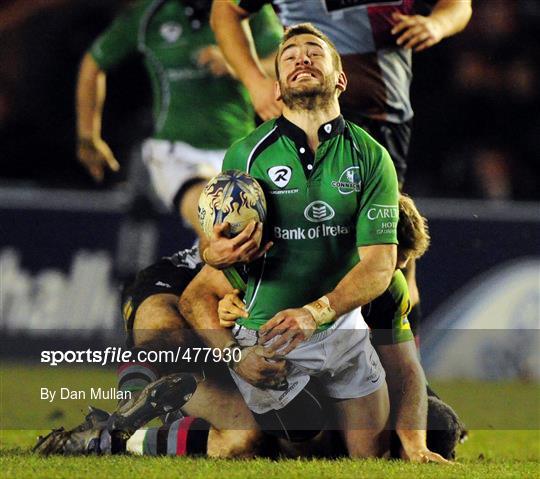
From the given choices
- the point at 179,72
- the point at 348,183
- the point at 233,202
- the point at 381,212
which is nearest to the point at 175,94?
the point at 179,72

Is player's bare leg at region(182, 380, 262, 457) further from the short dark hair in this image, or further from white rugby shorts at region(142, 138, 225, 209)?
the short dark hair

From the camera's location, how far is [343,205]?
4.66 m

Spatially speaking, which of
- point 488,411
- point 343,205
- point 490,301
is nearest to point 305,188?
point 343,205

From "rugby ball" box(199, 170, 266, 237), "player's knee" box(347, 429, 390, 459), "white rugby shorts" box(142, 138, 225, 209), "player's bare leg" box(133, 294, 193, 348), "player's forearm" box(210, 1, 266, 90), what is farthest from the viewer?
"white rugby shorts" box(142, 138, 225, 209)

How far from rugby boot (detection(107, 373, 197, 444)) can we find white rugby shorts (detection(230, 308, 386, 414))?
0.28 m

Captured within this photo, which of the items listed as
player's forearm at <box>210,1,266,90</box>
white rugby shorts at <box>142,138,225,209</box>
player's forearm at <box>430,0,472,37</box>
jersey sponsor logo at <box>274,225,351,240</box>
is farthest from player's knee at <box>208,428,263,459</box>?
player's forearm at <box>430,0,472,37</box>

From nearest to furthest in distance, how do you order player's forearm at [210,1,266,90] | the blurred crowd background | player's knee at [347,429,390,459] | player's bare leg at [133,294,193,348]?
player's knee at [347,429,390,459]
player's bare leg at [133,294,193,348]
player's forearm at [210,1,266,90]
the blurred crowd background

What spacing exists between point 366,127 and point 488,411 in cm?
155

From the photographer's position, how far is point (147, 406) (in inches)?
189

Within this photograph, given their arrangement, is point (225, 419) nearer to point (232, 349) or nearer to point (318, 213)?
point (232, 349)

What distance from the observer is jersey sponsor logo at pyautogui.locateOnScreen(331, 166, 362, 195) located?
15.3ft

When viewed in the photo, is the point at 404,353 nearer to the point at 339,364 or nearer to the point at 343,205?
the point at 339,364

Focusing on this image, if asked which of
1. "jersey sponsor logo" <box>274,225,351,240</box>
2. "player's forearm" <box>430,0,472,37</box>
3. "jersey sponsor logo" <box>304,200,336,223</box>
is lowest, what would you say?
"jersey sponsor logo" <box>274,225,351,240</box>

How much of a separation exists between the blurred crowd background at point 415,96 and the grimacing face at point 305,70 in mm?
620
